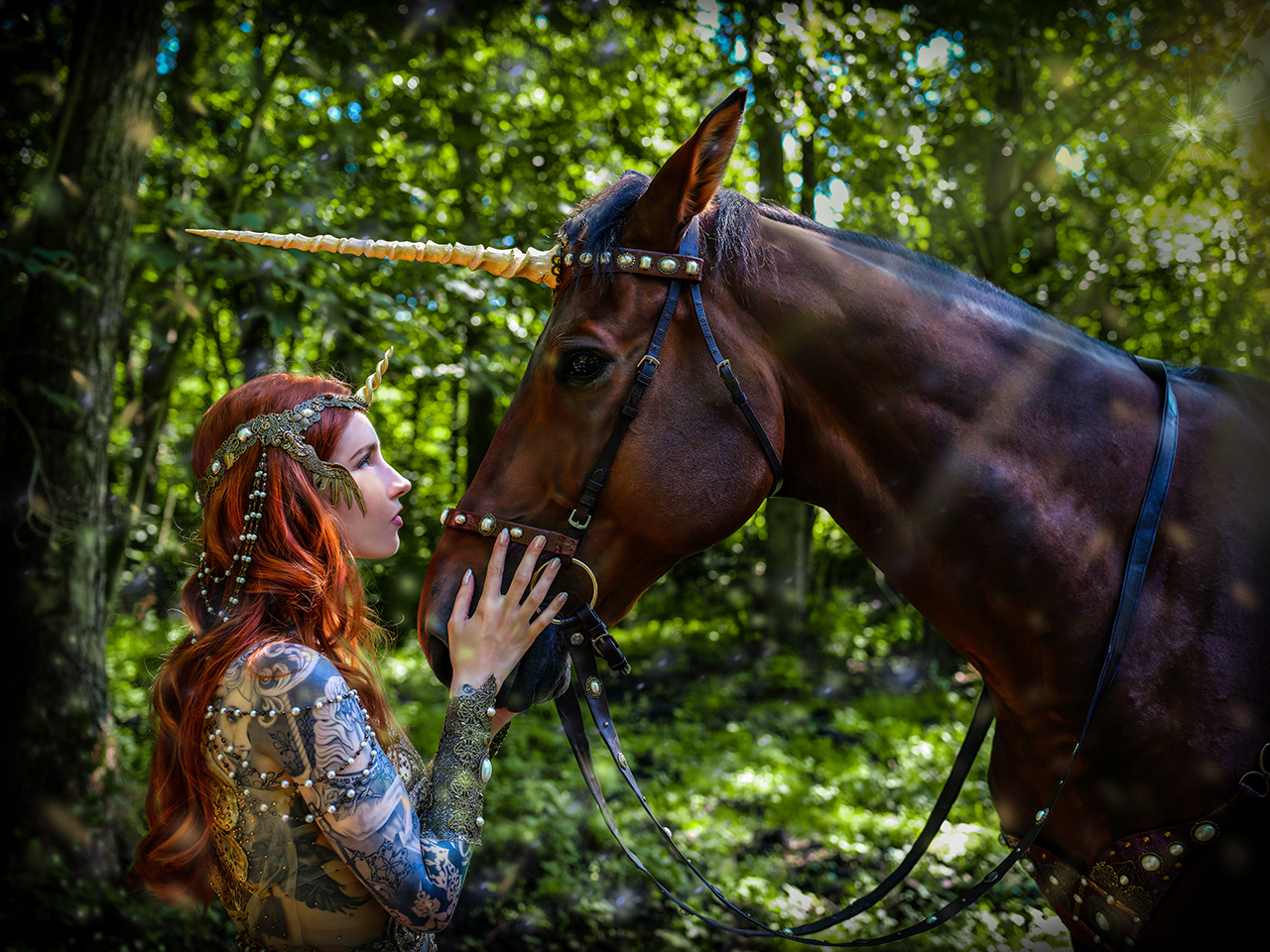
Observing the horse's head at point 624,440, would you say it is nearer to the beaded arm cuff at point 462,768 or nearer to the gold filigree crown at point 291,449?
the beaded arm cuff at point 462,768

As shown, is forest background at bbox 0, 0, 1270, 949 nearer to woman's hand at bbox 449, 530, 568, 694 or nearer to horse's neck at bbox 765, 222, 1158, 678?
woman's hand at bbox 449, 530, 568, 694

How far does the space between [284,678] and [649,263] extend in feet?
3.68

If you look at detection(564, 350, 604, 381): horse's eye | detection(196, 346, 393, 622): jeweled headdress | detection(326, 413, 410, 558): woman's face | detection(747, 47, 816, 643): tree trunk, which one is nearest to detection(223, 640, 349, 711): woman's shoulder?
detection(196, 346, 393, 622): jeweled headdress

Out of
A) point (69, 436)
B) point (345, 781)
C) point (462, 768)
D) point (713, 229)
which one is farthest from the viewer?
point (69, 436)

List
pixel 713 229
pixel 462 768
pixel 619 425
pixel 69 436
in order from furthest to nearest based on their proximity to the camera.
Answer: pixel 69 436, pixel 713 229, pixel 619 425, pixel 462 768

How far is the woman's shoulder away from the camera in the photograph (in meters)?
1.29

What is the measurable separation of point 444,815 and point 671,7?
17.7 feet

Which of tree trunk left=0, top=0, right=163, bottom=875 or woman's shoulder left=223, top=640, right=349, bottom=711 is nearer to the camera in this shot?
woman's shoulder left=223, top=640, right=349, bottom=711

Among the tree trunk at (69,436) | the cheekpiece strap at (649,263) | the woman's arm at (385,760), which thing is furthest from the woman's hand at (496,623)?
the tree trunk at (69,436)

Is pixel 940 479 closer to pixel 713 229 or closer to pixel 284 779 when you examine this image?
pixel 713 229

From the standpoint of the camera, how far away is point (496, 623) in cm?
144

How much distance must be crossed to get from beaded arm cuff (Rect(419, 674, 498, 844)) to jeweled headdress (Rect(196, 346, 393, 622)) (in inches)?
21.3

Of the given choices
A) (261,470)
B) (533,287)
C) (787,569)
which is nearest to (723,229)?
(261,470)

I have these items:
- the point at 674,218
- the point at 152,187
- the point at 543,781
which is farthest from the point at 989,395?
the point at 152,187
